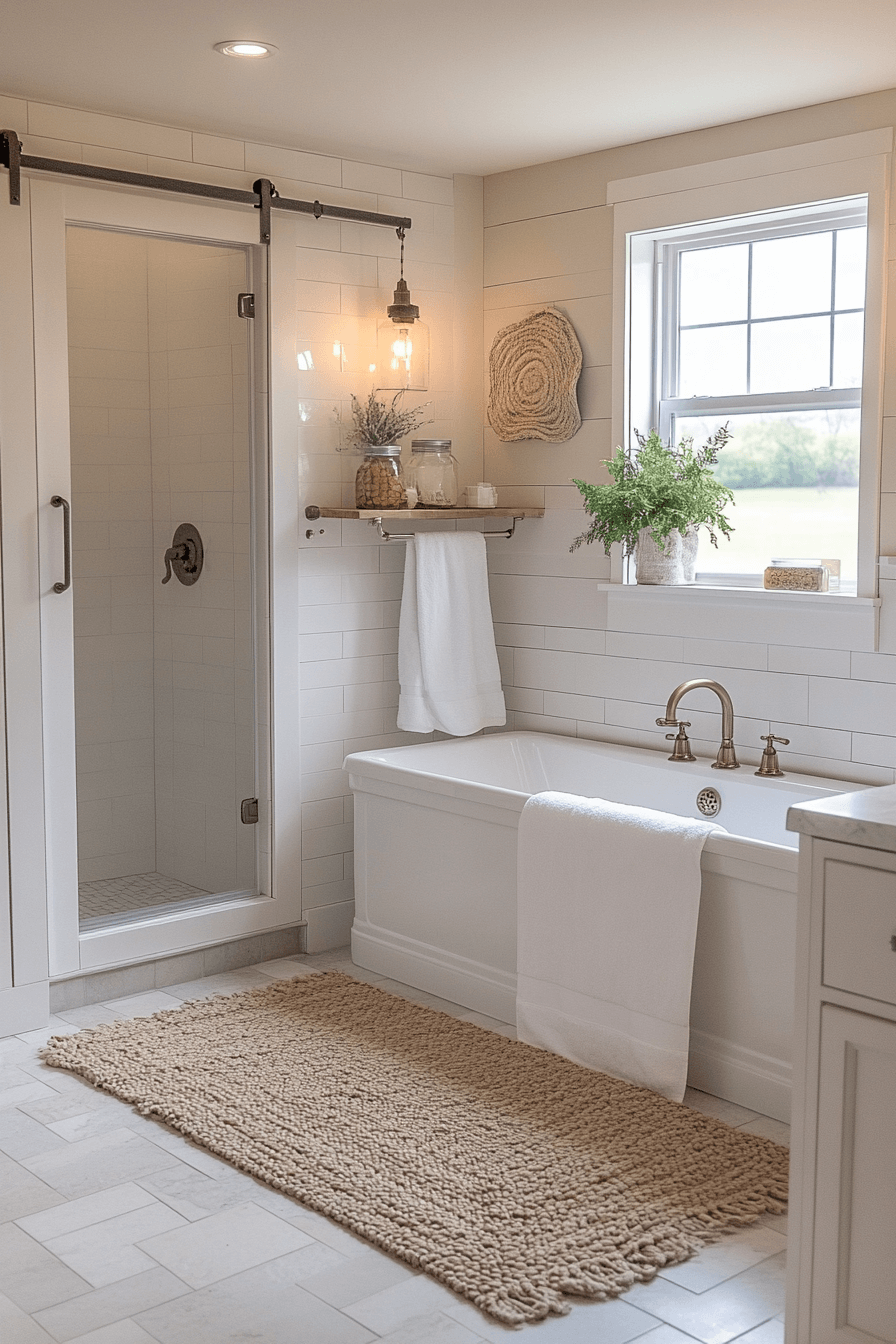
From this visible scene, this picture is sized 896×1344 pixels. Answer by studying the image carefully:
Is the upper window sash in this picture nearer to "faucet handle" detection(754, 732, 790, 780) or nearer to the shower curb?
"faucet handle" detection(754, 732, 790, 780)

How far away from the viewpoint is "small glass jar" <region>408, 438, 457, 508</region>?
4.30 metres

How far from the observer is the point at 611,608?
4230 millimetres

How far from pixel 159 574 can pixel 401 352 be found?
3.59ft

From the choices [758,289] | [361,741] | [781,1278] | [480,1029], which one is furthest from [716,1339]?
[758,289]

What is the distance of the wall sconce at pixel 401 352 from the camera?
4.30 meters

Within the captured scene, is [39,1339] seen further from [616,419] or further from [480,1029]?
[616,419]

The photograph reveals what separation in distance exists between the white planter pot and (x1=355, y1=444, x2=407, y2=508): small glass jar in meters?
0.76

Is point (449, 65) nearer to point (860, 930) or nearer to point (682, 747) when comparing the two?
point (682, 747)

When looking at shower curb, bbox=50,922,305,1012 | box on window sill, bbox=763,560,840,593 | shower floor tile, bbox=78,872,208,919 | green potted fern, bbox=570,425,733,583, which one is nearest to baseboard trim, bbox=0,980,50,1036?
shower curb, bbox=50,922,305,1012

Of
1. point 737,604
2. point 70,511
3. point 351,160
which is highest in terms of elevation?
point 351,160

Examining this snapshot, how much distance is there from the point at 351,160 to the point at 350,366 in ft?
2.09

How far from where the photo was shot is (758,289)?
12.9 feet

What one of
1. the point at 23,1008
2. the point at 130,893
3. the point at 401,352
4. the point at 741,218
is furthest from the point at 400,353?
the point at 23,1008

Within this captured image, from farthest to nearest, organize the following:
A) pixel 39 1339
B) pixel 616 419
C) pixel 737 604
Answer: pixel 616 419
pixel 737 604
pixel 39 1339
